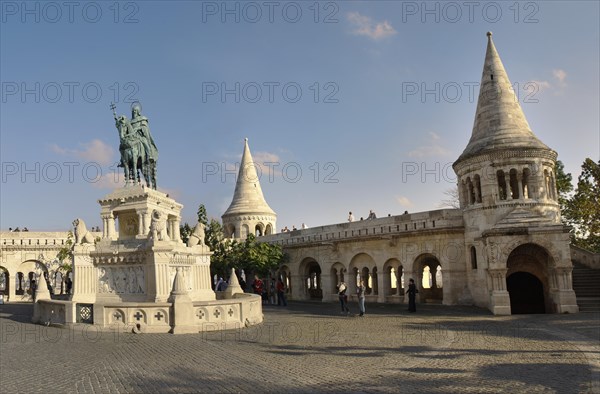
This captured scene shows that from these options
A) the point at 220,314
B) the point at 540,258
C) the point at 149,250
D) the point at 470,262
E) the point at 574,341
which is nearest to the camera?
the point at 574,341

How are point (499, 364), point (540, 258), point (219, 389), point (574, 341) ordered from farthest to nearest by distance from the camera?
point (540, 258), point (574, 341), point (499, 364), point (219, 389)

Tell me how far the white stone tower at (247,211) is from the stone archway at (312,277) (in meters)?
5.33

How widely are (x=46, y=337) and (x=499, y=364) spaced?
34.8 feet

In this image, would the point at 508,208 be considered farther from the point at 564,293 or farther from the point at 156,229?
the point at 156,229

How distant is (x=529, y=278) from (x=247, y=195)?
75.2ft

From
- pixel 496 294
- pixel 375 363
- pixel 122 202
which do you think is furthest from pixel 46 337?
pixel 496 294

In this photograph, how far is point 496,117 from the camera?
2273cm

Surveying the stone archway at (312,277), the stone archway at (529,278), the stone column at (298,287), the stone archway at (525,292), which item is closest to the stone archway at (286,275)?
the stone column at (298,287)

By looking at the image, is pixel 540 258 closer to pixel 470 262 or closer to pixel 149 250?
pixel 470 262

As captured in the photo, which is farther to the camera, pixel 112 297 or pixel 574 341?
pixel 112 297

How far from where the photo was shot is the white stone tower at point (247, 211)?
39.2 metres

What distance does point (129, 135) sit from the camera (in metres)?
17.5

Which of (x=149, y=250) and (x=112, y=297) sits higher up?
(x=149, y=250)

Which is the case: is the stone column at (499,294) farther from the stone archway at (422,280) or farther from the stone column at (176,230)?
the stone column at (176,230)
